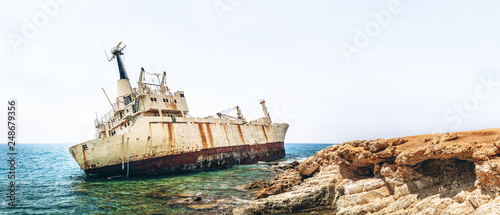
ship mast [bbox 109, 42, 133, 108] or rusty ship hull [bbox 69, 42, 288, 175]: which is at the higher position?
ship mast [bbox 109, 42, 133, 108]

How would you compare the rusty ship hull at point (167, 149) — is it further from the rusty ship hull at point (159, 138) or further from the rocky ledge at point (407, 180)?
the rocky ledge at point (407, 180)

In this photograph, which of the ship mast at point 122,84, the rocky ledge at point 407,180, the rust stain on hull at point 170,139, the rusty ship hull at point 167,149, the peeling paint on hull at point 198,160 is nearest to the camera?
the rocky ledge at point 407,180

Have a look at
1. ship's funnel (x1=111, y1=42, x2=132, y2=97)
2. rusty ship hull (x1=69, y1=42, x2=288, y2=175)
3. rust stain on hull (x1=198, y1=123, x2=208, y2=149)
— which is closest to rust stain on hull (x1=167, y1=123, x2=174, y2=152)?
rusty ship hull (x1=69, y1=42, x2=288, y2=175)

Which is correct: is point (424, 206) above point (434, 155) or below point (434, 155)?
below

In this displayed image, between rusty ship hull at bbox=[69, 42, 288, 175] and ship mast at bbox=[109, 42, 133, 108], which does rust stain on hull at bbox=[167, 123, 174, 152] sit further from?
ship mast at bbox=[109, 42, 133, 108]

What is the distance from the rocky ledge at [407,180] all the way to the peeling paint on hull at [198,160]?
1528cm

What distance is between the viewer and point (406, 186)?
29.6ft

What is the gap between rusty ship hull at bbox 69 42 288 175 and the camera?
Answer: 24109mm

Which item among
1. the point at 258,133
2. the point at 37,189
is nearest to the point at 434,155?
the point at 37,189

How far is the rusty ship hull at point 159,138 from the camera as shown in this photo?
2411cm

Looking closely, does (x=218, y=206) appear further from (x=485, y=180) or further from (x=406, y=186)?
(x=485, y=180)

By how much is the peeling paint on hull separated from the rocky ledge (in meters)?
15.3

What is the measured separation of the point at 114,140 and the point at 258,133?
2015 centimetres

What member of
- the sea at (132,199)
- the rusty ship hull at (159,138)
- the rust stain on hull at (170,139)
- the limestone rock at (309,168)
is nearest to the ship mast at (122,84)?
the rusty ship hull at (159,138)
